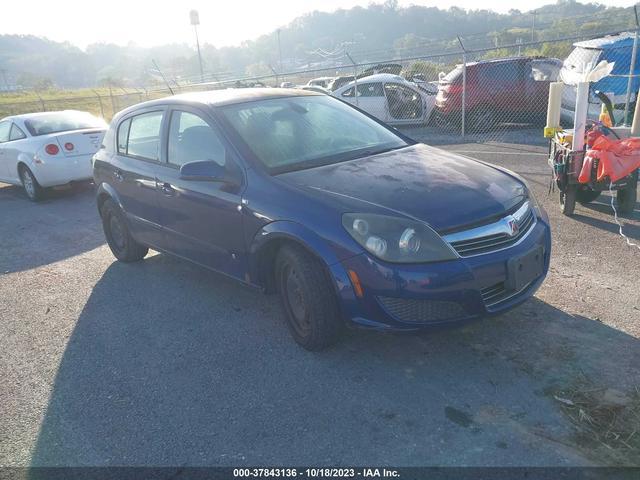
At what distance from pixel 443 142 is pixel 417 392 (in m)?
9.75

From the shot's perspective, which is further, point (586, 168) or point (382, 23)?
point (382, 23)

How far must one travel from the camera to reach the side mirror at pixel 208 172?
12.4ft

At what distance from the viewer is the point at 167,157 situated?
4504 millimetres

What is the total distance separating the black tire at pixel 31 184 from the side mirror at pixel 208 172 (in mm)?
6609

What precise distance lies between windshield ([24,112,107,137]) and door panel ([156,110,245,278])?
603cm

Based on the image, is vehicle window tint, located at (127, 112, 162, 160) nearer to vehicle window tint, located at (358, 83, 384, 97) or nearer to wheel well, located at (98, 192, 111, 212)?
wheel well, located at (98, 192, 111, 212)

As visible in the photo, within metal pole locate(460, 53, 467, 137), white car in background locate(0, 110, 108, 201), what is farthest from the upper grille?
metal pole locate(460, 53, 467, 137)

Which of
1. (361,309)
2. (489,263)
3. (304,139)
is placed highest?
(304,139)

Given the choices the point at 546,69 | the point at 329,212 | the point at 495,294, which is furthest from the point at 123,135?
the point at 546,69

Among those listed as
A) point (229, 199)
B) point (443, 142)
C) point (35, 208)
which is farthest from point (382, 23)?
point (229, 199)

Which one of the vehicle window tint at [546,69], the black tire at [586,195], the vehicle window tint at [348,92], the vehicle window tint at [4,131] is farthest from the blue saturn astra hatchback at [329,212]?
the vehicle window tint at [348,92]

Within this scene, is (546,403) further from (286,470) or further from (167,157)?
(167,157)

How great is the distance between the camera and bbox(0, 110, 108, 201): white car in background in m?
9.00

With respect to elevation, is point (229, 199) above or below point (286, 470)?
above
